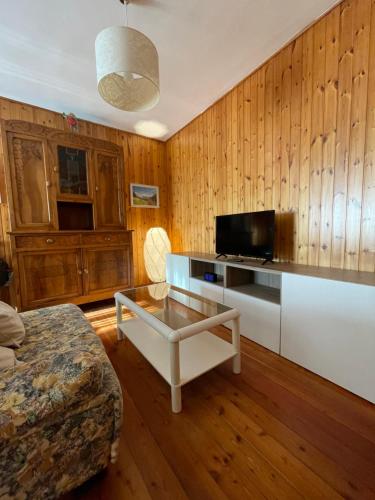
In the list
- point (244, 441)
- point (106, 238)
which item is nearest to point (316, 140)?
point (244, 441)

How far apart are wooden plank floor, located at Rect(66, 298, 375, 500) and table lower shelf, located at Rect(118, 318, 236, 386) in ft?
0.57

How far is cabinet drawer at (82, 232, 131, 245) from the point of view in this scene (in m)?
2.42

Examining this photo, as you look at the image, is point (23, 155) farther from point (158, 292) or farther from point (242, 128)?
point (242, 128)

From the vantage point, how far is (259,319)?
1.74 m

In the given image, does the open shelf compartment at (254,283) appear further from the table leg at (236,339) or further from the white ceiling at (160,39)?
the white ceiling at (160,39)

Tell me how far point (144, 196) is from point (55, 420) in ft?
10.2

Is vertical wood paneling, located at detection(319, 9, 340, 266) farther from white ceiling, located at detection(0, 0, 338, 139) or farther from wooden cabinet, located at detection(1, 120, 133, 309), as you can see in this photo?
wooden cabinet, located at detection(1, 120, 133, 309)

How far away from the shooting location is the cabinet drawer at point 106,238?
242cm

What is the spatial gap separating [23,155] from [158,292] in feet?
6.29

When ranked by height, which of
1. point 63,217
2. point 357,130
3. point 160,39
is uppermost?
point 160,39

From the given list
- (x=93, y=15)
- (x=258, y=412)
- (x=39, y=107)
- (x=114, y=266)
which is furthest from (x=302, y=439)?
(x=39, y=107)

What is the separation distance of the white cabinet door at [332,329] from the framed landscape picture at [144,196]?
8.39 ft

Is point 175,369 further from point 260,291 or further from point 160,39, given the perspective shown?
point 160,39

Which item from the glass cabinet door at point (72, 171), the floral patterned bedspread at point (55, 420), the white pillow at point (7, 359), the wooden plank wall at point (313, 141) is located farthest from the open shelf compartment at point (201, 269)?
the white pillow at point (7, 359)
